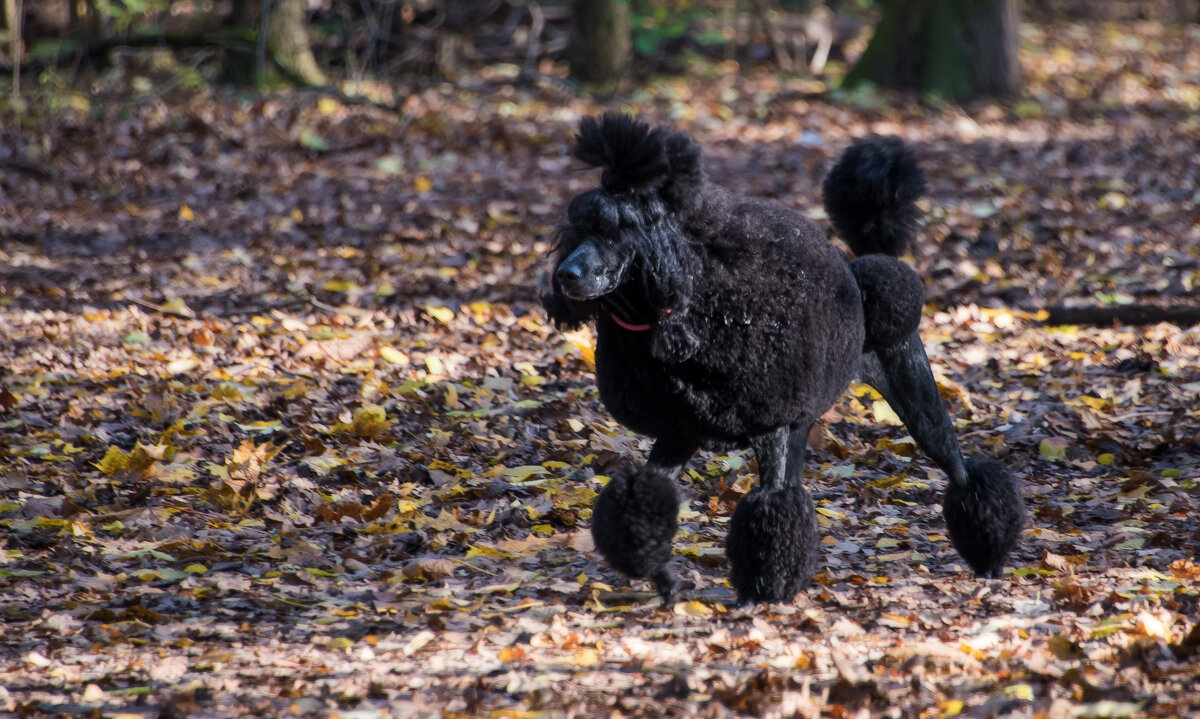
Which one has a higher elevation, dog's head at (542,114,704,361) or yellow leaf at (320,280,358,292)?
dog's head at (542,114,704,361)

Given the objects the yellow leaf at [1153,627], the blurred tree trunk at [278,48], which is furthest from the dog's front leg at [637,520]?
the blurred tree trunk at [278,48]

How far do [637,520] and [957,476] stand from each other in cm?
146

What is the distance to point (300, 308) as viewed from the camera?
8.19m

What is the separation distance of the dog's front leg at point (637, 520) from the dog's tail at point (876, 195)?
1.28 metres

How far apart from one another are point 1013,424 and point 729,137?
7.24m

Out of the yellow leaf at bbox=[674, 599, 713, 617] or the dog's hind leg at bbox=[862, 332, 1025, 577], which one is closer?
the yellow leaf at bbox=[674, 599, 713, 617]

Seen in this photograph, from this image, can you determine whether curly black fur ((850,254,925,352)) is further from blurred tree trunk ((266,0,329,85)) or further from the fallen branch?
blurred tree trunk ((266,0,329,85))

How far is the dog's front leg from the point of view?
3924 mm

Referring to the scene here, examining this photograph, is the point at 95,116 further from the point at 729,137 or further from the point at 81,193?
the point at 729,137

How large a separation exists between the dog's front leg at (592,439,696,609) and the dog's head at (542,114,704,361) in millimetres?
505

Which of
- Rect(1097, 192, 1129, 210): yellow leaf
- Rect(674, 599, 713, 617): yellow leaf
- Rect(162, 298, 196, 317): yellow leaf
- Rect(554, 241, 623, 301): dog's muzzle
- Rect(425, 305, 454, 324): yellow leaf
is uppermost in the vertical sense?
Rect(554, 241, 623, 301): dog's muzzle

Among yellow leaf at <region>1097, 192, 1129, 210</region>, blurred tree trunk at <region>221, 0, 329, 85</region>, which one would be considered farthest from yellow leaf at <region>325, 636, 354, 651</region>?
blurred tree trunk at <region>221, 0, 329, 85</region>

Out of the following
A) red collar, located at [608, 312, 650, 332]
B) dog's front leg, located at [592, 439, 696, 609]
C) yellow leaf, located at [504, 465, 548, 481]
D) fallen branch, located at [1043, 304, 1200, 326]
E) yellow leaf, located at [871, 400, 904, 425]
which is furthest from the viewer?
fallen branch, located at [1043, 304, 1200, 326]

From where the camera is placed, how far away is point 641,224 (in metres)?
3.63
